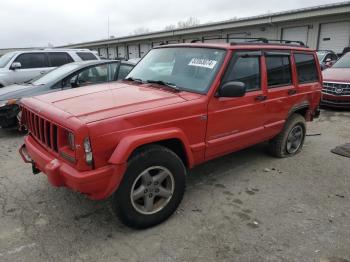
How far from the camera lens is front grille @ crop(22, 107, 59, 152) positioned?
314 centimetres

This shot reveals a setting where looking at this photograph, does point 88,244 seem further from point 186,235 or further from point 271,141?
point 271,141

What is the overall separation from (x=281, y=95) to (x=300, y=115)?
0.95 metres

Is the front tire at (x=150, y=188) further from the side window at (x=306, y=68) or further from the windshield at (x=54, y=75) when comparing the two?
the windshield at (x=54, y=75)

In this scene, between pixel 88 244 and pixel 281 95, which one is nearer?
pixel 88 244

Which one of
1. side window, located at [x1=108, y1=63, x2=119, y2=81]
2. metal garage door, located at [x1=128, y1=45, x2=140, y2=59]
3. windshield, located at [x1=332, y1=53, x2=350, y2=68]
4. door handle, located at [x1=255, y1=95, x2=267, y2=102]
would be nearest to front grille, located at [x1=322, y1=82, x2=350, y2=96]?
windshield, located at [x1=332, y1=53, x2=350, y2=68]

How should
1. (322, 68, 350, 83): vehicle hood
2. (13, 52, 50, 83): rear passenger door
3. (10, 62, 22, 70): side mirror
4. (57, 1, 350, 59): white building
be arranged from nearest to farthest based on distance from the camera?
(322, 68, 350, 83): vehicle hood < (10, 62, 22, 70): side mirror < (13, 52, 50, 83): rear passenger door < (57, 1, 350, 59): white building

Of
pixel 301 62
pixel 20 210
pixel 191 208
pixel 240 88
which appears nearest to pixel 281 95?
pixel 301 62

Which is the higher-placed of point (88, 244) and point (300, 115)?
point (300, 115)

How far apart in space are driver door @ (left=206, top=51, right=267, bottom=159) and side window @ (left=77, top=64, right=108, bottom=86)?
3.97 meters

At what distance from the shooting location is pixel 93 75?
7.31 meters

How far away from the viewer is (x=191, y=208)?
12.1 ft

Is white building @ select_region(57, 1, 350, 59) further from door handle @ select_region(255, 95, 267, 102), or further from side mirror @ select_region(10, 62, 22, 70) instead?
door handle @ select_region(255, 95, 267, 102)

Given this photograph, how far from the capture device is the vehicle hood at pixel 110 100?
299 centimetres

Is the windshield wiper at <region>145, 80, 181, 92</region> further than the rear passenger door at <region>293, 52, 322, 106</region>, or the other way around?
the rear passenger door at <region>293, 52, 322, 106</region>
